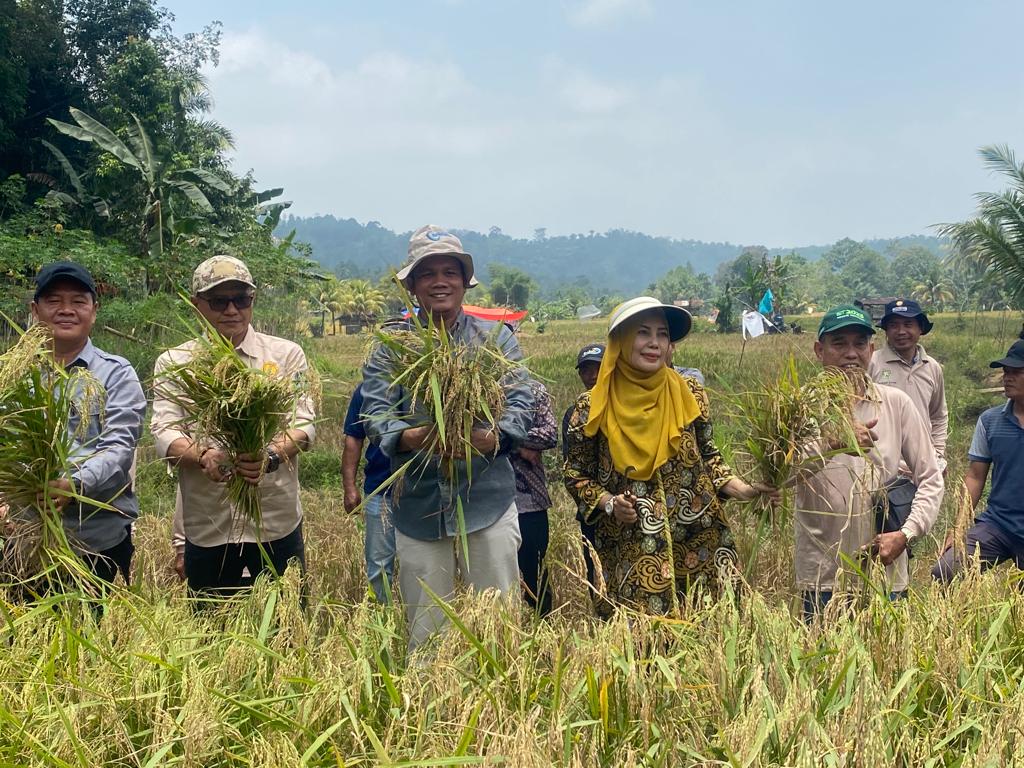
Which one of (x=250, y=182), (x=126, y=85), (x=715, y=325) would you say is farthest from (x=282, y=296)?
(x=715, y=325)

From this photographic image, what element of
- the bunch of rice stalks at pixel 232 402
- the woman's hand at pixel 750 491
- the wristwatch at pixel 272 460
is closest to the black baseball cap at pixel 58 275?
the bunch of rice stalks at pixel 232 402

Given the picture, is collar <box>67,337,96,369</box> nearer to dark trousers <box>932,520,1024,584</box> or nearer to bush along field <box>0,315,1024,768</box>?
bush along field <box>0,315,1024,768</box>

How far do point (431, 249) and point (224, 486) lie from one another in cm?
109

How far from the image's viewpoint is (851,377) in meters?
2.85

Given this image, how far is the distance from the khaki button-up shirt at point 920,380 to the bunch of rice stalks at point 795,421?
125 centimetres

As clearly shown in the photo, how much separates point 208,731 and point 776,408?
187cm

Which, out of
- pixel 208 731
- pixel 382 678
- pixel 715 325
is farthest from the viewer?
pixel 715 325

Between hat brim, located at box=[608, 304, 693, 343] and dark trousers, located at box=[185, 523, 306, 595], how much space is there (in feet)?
4.70

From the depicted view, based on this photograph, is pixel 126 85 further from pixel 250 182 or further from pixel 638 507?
pixel 638 507

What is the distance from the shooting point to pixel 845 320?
3.00 meters

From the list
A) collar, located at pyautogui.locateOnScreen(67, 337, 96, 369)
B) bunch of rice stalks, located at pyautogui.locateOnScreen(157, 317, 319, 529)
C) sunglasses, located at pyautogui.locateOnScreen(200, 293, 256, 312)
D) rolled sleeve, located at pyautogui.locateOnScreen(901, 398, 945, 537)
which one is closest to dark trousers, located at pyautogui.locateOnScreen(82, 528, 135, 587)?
bunch of rice stalks, located at pyautogui.locateOnScreen(157, 317, 319, 529)

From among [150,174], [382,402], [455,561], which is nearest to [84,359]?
[382,402]

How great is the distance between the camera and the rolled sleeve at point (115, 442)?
102 inches

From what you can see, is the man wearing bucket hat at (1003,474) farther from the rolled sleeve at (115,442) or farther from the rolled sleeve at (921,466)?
the rolled sleeve at (115,442)
